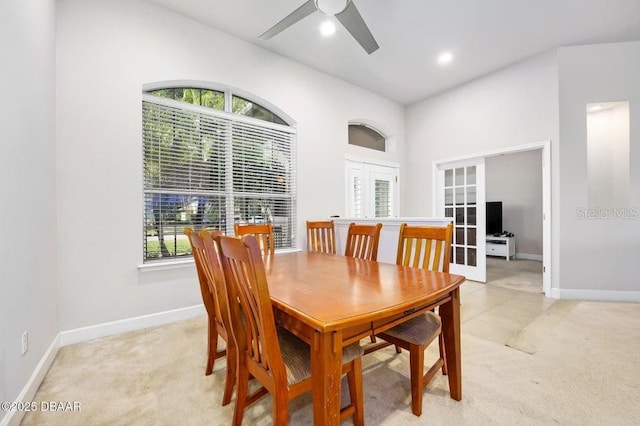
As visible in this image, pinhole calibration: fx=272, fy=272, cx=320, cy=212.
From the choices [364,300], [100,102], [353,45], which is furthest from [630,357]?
[100,102]

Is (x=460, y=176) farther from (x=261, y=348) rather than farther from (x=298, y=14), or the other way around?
(x=261, y=348)

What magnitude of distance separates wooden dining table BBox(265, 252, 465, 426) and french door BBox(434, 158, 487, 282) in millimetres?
3172

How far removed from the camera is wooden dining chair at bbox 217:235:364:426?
959 mm

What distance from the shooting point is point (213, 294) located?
1.60 m

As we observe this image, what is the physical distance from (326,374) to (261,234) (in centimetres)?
186

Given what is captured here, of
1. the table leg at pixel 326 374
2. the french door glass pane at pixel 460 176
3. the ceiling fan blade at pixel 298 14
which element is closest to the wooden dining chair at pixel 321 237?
the ceiling fan blade at pixel 298 14

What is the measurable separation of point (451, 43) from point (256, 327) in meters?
3.87

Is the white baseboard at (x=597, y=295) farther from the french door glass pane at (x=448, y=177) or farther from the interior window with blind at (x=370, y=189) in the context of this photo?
the interior window with blind at (x=370, y=189)

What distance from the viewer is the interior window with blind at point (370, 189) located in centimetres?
444

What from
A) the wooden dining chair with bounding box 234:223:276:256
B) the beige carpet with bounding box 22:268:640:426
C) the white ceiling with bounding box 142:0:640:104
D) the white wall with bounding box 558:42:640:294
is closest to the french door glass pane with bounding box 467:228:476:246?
the white wall with bounding box 558:42:640:294

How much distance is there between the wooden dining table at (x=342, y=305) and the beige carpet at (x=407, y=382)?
30 centimetres

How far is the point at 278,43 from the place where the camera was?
132 inches

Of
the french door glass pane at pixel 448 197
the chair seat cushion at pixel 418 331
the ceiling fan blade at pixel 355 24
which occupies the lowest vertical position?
the chair seat cushion at pixel 418 331

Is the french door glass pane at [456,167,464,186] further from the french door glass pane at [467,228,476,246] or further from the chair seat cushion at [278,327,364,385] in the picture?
the chair seat cushion at [278,327,364,385]
